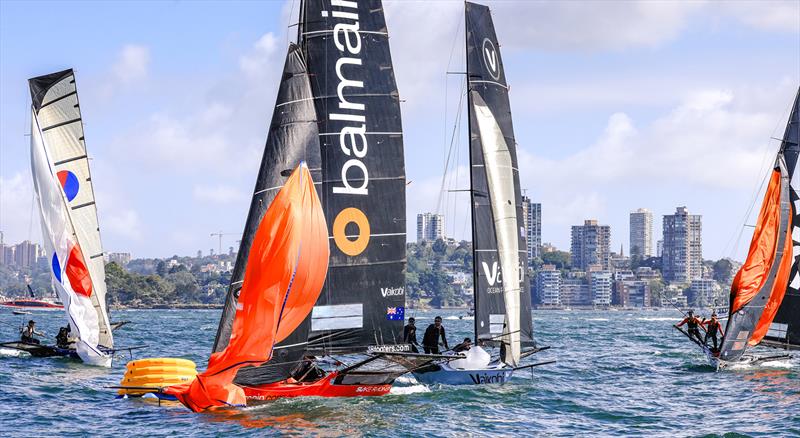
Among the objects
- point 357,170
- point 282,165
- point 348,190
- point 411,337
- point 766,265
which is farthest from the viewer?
point 766,265

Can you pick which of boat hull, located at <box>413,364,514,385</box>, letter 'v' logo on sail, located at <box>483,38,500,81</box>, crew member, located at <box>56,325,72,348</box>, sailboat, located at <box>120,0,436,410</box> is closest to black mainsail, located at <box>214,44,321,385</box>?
sailboat, located at <box>120,0,436,410</box>

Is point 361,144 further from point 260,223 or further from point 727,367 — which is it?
point 727,367

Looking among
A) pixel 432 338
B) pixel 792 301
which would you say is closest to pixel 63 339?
pixel 432 338

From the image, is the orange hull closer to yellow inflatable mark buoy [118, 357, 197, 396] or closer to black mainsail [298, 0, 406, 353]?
black mainsail [298, 0, 406, 353]

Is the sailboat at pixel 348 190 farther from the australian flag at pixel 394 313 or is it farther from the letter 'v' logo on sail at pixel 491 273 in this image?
the letter 'v' logo on sail at pixel 491 273

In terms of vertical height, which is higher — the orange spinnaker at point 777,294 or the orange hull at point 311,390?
the orange spinnaker at point 777,294

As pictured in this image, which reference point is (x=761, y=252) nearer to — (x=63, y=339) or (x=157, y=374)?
(x=157, y=374)

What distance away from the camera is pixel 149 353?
4300cm

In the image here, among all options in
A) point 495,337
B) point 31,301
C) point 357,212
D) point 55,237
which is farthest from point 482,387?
point 31,301

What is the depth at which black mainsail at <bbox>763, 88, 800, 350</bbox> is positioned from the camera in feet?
119

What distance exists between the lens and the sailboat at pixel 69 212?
32906 millimetres

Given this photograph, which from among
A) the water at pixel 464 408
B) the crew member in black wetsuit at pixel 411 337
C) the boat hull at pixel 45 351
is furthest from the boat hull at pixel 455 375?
the boat hull at pixel 45 351

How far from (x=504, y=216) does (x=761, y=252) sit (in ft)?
32.3

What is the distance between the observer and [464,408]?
2505 centimetres
